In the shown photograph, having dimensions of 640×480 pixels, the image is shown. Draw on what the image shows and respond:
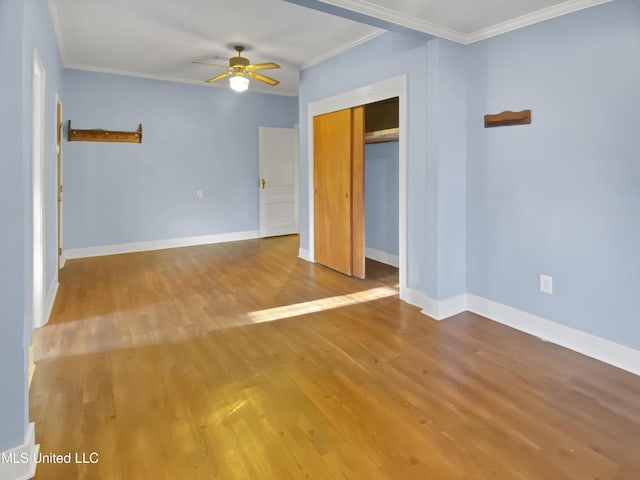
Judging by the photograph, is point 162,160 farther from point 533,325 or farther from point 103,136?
point 533,325

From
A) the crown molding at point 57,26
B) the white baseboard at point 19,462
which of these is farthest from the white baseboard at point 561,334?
the crown molding at point 57,26

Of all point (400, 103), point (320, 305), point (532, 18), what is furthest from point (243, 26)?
point (320, 305)

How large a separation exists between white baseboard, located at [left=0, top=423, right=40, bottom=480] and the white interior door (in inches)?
221

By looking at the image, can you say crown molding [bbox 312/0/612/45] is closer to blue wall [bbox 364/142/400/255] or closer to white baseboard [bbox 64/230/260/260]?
blue wall [bbox 364/142/400/255]

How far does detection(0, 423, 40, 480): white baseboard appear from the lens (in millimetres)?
1521

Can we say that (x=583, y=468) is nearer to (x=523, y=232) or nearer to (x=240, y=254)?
(x=523, y=232)

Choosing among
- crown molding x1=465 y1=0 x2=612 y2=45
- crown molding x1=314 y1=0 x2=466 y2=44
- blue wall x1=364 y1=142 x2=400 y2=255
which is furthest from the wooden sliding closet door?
crown molding x1=465 y1=0 x2=612 y2=45

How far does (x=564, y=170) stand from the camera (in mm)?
2729

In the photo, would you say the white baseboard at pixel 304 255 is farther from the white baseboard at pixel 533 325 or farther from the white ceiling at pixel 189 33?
the white ceiling at pixel 189 33

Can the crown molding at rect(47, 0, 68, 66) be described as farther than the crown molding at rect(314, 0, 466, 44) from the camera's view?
Yes

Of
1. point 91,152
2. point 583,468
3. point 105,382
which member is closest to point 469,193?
point 583,468

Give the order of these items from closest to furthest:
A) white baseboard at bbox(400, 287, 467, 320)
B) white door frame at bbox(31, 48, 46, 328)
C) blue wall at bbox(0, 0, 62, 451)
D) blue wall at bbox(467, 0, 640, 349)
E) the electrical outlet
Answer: blue wall at bbox(0, 0, 62, 451), blue wall at bbox(467, 0, 640, 349), the electrical outlet, white door frame at bbox(31, 48, 46, 328), white baseboard at bbox(400, 287, 467, 320)

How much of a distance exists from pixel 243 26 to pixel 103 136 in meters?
2.96

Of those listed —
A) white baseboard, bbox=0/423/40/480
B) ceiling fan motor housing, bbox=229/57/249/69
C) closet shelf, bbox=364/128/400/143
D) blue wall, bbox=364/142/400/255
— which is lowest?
white baseboard, bbox=0/423/40/480
